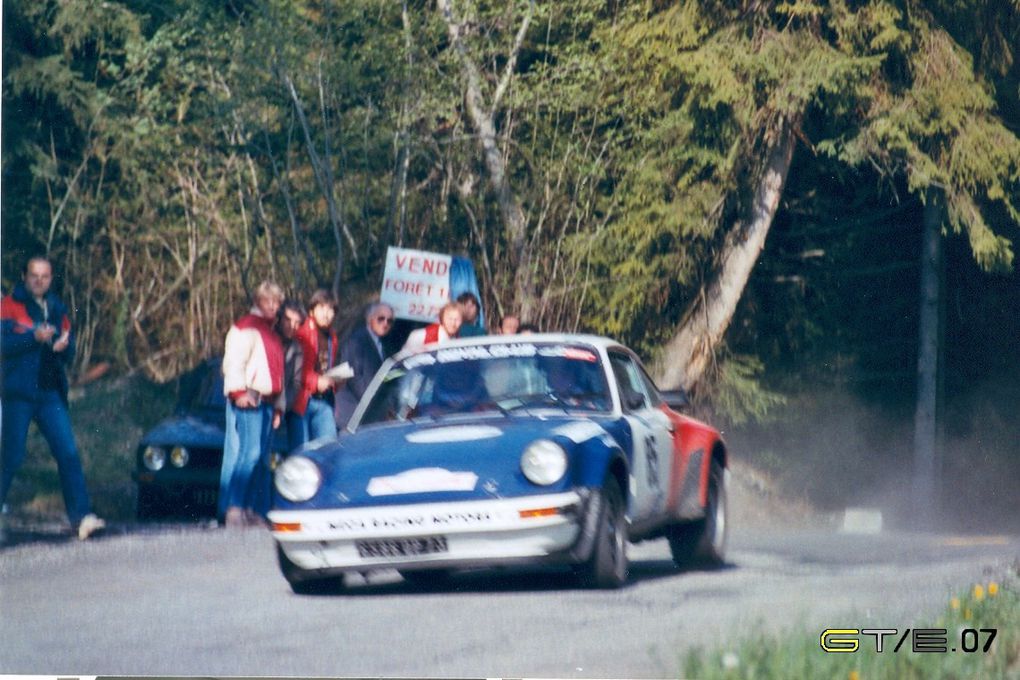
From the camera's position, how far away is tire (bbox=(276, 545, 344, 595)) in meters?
8.39

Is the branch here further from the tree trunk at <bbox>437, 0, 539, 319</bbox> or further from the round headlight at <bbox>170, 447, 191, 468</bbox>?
the round headlight at <bbox>170, 447, 191, 468</bbox>

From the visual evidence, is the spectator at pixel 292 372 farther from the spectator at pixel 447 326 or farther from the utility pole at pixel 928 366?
the utility pole at pixel 928 366


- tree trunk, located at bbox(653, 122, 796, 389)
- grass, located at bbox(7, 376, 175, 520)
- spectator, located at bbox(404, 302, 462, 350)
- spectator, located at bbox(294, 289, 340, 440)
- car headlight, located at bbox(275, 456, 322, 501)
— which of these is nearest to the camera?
car headlight, located at bbox(275, 456, 322, 501)

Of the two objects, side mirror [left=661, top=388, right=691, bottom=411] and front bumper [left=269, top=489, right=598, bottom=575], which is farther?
side mirror [left=661, top=388, right=691, bottom=411]

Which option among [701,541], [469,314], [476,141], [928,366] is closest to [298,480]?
[701,541]

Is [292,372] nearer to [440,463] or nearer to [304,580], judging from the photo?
[304,580]

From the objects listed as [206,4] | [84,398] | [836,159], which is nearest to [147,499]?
[84,398]

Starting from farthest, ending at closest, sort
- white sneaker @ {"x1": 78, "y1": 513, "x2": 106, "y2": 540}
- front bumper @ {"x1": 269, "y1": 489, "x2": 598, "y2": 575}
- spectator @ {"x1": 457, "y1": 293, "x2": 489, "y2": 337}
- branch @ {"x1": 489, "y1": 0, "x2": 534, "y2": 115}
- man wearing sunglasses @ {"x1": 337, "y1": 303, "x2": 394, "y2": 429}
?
branch @ {"x1": 489, "y1": 0, "x2": 534, "y2": 115}, spectator @ {"x1": 457, "y1": 293, "x2": 489, "y2": 337}, man wearing sunglasses @ {"x1": 337, "y1": 303, "x2": 394, "y2": 429}, white sneaker @ {"x1": 78, "y1": 513, "x2": 106, "y2": 540}, front bumper @ {"x1": 269, "y1": 489, "x2": 598, "y2": 575}

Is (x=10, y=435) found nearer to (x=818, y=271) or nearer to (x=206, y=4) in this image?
(x=206, y=4)

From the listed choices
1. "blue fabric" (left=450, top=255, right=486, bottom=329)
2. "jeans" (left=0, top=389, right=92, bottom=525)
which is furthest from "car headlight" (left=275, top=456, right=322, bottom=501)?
"blue fabric" (left=450, top=255, right=486, bottom=329)

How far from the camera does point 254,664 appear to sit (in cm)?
732

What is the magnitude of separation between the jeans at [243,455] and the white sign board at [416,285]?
2.23 meters

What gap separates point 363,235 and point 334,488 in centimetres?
728

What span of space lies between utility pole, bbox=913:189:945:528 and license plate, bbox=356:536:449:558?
974 centimetres
